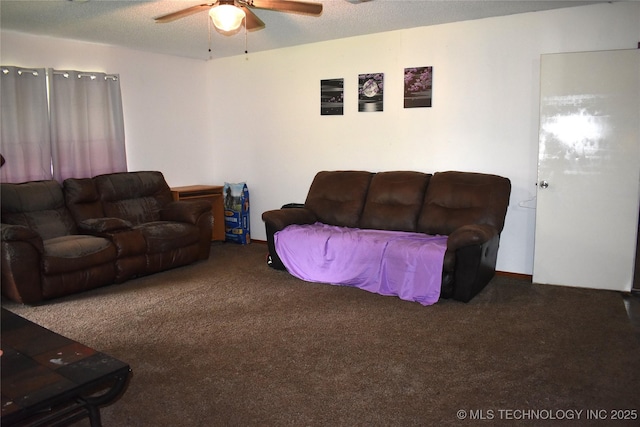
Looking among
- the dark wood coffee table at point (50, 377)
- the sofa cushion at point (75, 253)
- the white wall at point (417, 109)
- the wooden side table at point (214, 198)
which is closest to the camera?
the dark wood coffee table at point (50, 377)

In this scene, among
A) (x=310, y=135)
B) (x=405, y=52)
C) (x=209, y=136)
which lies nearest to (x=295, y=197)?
(x=310, y=135)

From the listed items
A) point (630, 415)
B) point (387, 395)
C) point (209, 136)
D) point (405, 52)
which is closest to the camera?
point (630, 415)

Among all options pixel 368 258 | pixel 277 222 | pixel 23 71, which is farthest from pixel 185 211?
pixel 368 258

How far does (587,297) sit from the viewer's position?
150 inches

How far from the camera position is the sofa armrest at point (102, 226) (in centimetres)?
427

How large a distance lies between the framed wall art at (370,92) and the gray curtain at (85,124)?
2577mm

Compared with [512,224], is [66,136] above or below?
above

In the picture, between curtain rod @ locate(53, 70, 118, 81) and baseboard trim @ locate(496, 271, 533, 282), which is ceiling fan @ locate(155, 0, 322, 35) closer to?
curtain rod @ locate(53, 70, 118, 81)

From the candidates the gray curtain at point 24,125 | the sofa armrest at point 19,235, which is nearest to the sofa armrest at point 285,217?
the sofa armrest at point 19,235

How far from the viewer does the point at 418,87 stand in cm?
472

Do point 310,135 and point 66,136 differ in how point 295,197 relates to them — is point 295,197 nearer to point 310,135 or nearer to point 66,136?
point 310,135

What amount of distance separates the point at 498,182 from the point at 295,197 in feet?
7.77

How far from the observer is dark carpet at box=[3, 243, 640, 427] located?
7.37 feet

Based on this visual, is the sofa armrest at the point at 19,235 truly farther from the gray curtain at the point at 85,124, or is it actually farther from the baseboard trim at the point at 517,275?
the baseboard trim at the point at 517,275
